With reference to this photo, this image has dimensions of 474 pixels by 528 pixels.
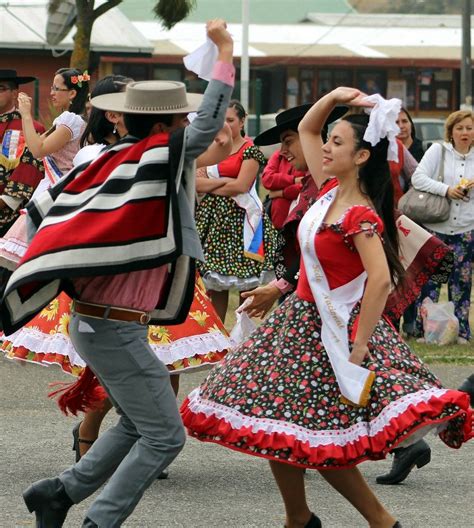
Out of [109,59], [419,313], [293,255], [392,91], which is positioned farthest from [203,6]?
[293,255]

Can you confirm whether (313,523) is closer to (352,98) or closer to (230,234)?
(352,98)

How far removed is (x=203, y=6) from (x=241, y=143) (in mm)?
36561

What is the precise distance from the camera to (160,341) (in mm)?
6348

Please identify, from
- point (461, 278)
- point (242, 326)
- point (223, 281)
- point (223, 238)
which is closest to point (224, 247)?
point (223, 238)

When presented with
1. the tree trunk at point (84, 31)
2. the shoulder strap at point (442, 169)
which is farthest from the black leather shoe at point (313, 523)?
the tree trunk at point (84, 31)

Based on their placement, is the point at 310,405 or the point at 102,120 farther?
the point at 102,120

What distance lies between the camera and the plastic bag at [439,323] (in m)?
10.4

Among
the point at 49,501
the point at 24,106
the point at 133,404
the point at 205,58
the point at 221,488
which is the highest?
the point at 205,58

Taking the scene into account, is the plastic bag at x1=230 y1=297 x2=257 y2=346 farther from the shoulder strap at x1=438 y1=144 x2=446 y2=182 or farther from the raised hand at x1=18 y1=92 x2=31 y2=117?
the shoulder strap at x1=438 y1=144 x2=446 y2=182

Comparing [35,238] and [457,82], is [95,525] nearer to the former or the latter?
[35,238]

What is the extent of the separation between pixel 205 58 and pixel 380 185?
2.89ft

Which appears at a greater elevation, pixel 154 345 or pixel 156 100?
pixel 156 100

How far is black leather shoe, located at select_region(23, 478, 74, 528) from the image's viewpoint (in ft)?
16.1

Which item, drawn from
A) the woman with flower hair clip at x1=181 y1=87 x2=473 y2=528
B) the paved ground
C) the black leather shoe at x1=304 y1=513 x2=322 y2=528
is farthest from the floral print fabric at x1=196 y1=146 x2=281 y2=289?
the black leather shoe at x1=304 y1=513 x2=322 y2=528
